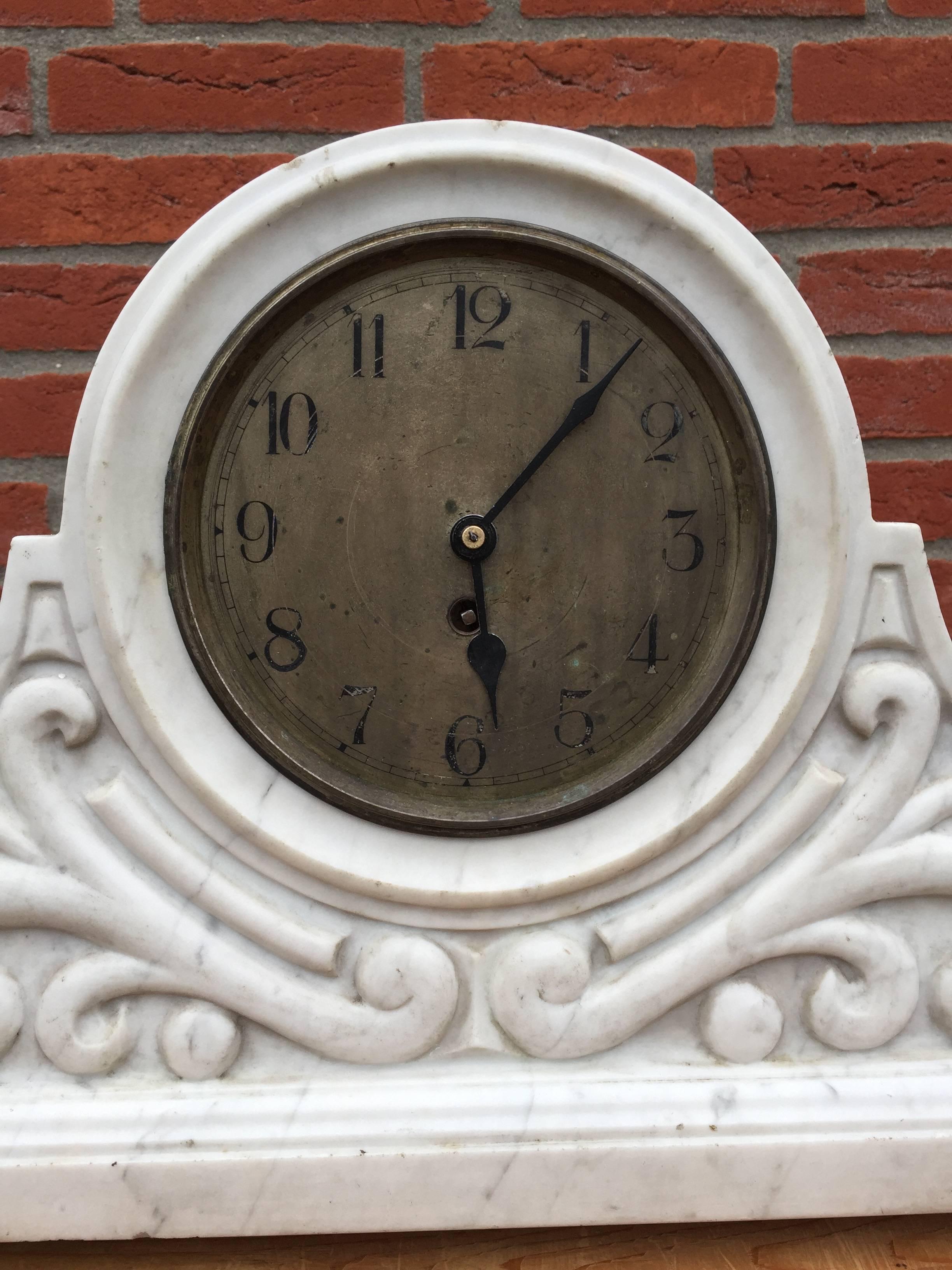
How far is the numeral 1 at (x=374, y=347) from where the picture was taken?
36.5 inches

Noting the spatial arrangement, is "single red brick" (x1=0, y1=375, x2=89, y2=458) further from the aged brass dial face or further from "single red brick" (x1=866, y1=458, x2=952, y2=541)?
"single red brick" (x1=866, y1=458, x2=952, y2=541)

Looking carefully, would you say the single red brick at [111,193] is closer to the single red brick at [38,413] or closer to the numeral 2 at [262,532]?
the single red brick at [38,413]

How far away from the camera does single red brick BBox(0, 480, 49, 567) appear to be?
4.12ft

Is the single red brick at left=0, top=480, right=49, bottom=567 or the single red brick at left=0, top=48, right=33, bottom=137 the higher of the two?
the single red brick at left=0, top=48, right=33, bottom=137

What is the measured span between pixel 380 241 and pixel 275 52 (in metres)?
0.45

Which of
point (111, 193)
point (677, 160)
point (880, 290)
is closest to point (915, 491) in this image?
point (880, 290)

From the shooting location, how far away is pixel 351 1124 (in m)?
0.93

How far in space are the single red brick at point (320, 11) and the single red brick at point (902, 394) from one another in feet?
1.88

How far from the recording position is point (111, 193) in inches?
48.1

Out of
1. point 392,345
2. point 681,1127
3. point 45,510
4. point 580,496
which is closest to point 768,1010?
point 681,1127

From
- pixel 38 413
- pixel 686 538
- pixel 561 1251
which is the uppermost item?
pixel 38 413

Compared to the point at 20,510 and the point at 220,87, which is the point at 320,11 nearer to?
the point at 220,87

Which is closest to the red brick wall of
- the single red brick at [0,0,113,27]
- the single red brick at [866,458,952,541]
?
the single red brick at [0,0,113,27]

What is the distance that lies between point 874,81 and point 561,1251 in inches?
48.6
